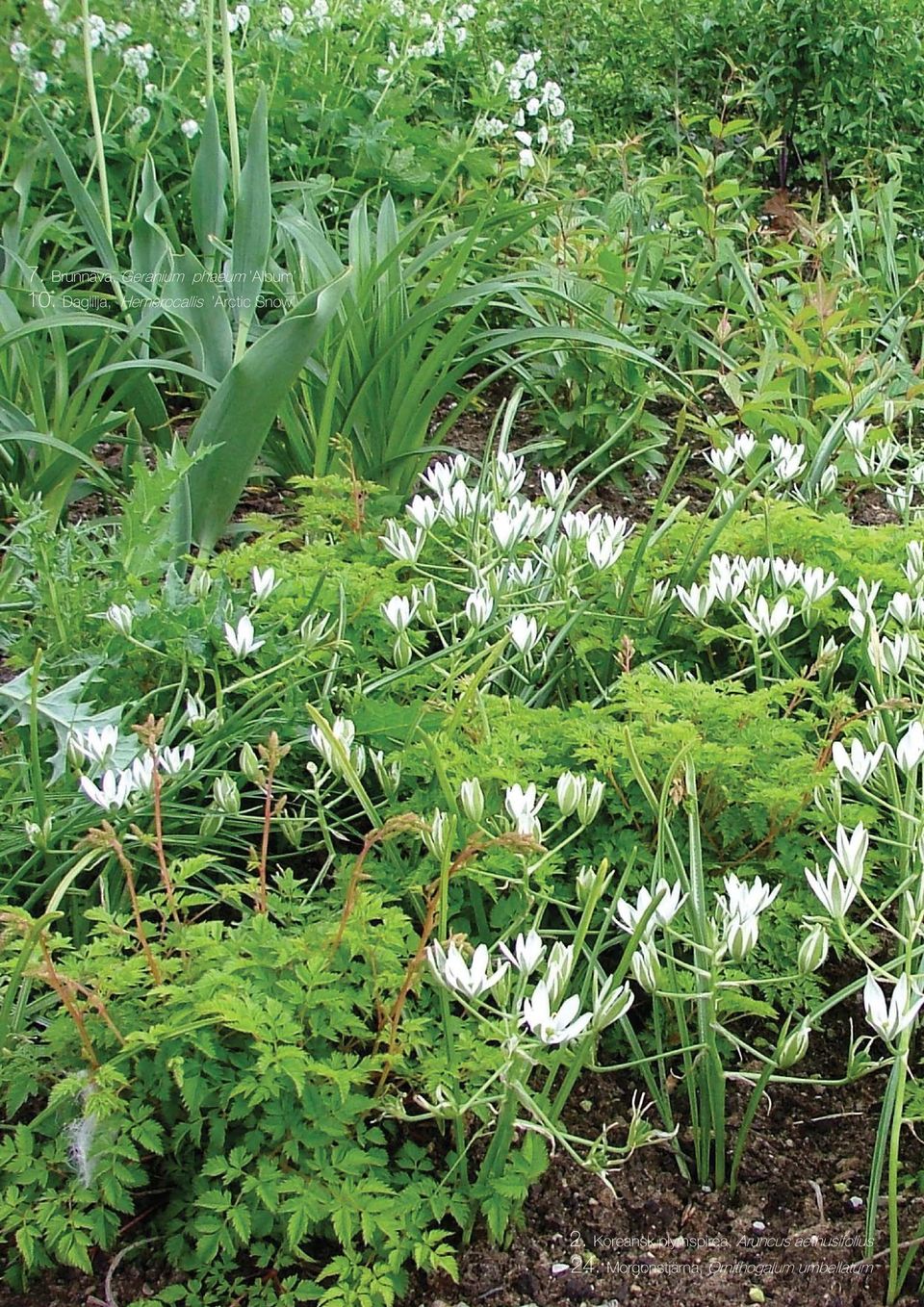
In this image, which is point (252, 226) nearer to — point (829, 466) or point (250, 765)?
point (829, 466)

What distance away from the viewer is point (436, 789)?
1973 mm

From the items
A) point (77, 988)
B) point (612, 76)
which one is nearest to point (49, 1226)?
point (77, 988)

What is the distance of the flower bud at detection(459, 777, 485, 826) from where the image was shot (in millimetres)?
1719

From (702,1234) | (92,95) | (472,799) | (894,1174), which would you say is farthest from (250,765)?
(92,95)

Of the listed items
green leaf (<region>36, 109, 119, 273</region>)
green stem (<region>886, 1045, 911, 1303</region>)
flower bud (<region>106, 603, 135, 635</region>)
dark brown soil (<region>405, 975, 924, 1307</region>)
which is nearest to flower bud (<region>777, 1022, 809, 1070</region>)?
green stem (<region>886, 1045, 911, 1303</region>)

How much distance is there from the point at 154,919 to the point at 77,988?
0.49 m

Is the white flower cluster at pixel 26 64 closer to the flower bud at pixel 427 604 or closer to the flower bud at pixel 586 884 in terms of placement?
the flower bud at pixel 427 604

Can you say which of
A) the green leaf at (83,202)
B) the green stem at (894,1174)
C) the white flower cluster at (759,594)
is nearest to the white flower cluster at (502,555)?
the white flower cluster at (759,594)

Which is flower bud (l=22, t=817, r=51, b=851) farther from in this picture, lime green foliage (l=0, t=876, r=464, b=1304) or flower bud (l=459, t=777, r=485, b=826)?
flower bud (l=459, t=777, r=485, b=826)

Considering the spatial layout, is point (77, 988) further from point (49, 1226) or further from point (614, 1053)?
point (614, 1053)

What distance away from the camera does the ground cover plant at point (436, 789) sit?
154 cm

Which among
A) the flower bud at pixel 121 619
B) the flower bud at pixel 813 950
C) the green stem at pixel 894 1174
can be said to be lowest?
the green stem at pixel 894 1174

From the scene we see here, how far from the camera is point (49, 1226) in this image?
1.45 m

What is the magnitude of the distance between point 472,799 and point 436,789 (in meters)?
0.26
